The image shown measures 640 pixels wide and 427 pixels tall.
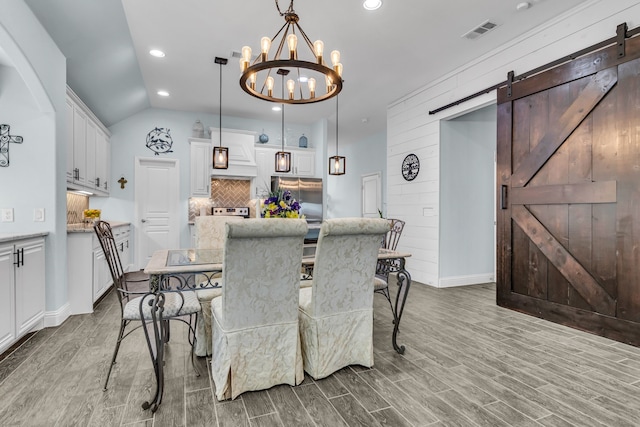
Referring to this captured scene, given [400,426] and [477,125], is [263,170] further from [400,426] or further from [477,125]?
[400,426]

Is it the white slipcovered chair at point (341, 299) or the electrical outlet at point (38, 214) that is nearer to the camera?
the white slipcovered chair at point (341, 299)

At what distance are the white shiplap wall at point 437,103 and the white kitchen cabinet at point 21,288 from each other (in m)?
4.53

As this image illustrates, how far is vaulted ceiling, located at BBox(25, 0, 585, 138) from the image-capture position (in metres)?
3.04

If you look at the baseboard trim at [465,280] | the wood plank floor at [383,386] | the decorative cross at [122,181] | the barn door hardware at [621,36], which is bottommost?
the wood plank floor at [383,386]

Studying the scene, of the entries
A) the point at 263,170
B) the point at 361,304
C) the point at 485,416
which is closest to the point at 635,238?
the point at 485,416

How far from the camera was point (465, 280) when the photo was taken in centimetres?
490

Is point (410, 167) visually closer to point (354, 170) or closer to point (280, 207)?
point (280, 207)

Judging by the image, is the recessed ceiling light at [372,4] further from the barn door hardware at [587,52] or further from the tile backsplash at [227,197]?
the tile backsplash at [227,197]

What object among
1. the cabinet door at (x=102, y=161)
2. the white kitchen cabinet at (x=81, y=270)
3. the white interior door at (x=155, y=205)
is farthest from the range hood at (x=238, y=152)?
the white kitchen cabinet at (x=81, y=270)

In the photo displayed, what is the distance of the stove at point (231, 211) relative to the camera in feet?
19.6

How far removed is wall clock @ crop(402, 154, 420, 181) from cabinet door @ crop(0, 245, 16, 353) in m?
4.74

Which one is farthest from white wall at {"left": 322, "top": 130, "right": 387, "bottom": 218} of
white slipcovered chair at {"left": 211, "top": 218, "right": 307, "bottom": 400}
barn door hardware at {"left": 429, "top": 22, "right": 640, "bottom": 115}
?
white slipcovered chair at {"left": 211, "top": 218, "right": 307, "bottom": 400}

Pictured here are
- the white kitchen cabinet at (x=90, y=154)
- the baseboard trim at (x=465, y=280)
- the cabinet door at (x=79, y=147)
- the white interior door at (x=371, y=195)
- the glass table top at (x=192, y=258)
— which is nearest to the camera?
the glass table top at (x=192, y=258)

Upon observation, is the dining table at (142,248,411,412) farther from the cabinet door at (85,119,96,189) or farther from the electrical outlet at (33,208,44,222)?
the cabinet door at (85,119,96,189)
